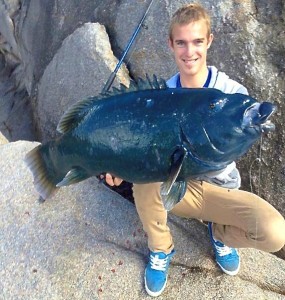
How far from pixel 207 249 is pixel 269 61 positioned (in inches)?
57.6

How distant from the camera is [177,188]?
232 centimetres

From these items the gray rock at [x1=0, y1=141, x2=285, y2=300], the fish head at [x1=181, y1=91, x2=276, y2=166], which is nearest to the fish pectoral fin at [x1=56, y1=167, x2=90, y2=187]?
the fish head at [x1=181, y1=91, x2=276, y2=166]

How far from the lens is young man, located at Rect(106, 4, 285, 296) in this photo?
297 centimetres

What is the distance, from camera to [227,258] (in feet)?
11.0

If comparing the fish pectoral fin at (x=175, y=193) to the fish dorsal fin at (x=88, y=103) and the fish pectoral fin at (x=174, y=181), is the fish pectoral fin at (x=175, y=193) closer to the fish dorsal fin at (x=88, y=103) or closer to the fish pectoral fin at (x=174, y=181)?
the fish pectoral fin at (x=174, y=181)

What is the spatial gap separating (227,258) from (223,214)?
0.36 meters

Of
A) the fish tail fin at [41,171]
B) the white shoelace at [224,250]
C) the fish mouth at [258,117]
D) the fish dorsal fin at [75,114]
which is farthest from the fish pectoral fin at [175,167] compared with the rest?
the white shoelace at [224,250]

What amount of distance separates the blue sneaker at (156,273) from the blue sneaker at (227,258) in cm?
34

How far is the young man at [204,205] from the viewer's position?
2.97 meters

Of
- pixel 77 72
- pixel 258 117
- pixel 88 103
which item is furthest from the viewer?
pixel 77 72

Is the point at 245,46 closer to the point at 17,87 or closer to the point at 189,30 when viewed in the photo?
the point at 189,30

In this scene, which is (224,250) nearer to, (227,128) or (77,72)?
(227,128)

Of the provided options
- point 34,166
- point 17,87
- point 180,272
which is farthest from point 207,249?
point 17,87

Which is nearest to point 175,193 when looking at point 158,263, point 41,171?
point 41,171
